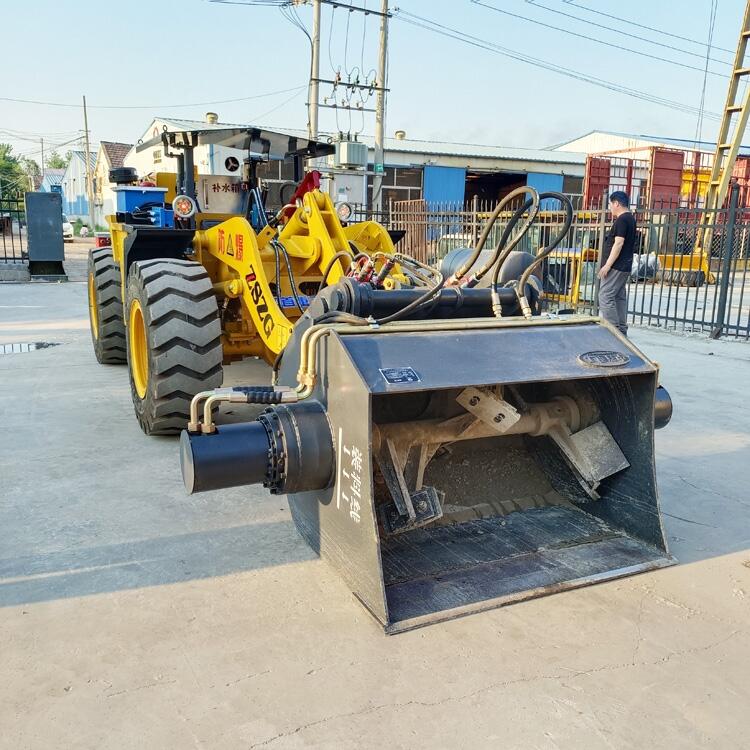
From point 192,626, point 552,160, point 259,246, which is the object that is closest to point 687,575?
point 192,626

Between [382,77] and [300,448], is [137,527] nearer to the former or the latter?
[300,448]

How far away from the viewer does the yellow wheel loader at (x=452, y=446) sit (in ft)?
8.89

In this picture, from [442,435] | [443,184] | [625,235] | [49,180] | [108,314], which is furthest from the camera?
[49,180]

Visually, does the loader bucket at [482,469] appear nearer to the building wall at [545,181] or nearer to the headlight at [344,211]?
the headlight at [344,211]

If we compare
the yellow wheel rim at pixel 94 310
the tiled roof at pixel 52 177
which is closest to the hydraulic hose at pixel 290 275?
the yellow wheel rim at pixel 94 310

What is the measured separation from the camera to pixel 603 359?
119 inches

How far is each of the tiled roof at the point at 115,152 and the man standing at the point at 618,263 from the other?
148 ft

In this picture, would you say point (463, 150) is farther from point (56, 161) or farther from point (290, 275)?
point (56, 161)

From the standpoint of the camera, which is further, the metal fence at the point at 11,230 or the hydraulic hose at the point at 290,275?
the metal fence at the point at 11,230

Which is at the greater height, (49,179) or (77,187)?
(49,179)

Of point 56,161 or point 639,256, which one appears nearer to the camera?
point 639,256

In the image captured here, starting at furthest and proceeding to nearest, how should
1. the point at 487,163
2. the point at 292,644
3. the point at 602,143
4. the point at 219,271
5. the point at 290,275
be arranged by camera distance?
1. the point at 602,143
2. the point at 487,163
3. the point at 219,271
4. the point at 290,275
5. the point at 292,644

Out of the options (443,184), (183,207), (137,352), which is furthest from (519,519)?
(443,184)

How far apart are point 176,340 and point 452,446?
1.84 meters
